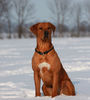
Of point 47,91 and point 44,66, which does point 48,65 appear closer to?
point 44,66

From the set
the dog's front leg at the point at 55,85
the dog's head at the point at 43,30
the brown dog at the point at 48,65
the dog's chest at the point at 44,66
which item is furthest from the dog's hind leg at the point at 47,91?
the dog's head at the point at 43,30

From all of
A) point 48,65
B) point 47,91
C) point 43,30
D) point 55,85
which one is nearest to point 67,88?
point 55,85

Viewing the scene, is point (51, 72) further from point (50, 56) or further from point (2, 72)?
point (2, 72)

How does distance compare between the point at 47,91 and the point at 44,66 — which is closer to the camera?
the point at 44,66

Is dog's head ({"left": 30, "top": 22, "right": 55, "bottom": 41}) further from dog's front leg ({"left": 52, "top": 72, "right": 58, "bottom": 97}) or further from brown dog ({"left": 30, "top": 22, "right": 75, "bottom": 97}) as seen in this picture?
dog's front leg ({"left": 52, "top": 72, "right": 58, "bottom": 97})

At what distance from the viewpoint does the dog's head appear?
3716mm

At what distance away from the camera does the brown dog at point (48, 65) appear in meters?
3.67

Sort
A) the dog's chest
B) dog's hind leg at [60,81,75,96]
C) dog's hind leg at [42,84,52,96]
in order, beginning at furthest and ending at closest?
dog's hind leg at [42,84,52,96]
dog's hind leg at [60,81,75,96]
the dog's chest

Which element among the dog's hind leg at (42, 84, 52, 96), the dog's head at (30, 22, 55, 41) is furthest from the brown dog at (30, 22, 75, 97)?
the dog's hind leg at (42, 84, 52, 96)

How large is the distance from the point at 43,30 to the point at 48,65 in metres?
0.65

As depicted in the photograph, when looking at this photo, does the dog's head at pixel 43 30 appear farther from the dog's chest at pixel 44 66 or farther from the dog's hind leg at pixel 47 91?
the dog's hind leg at pixel 47 91

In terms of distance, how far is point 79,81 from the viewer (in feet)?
17.7

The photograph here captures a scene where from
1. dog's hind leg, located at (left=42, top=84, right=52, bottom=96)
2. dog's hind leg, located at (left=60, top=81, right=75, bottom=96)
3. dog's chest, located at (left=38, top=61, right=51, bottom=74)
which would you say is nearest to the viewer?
dog's chest, located at (left=38, top=61, right=51, bottom=74)

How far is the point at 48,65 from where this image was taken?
3.66 metres
